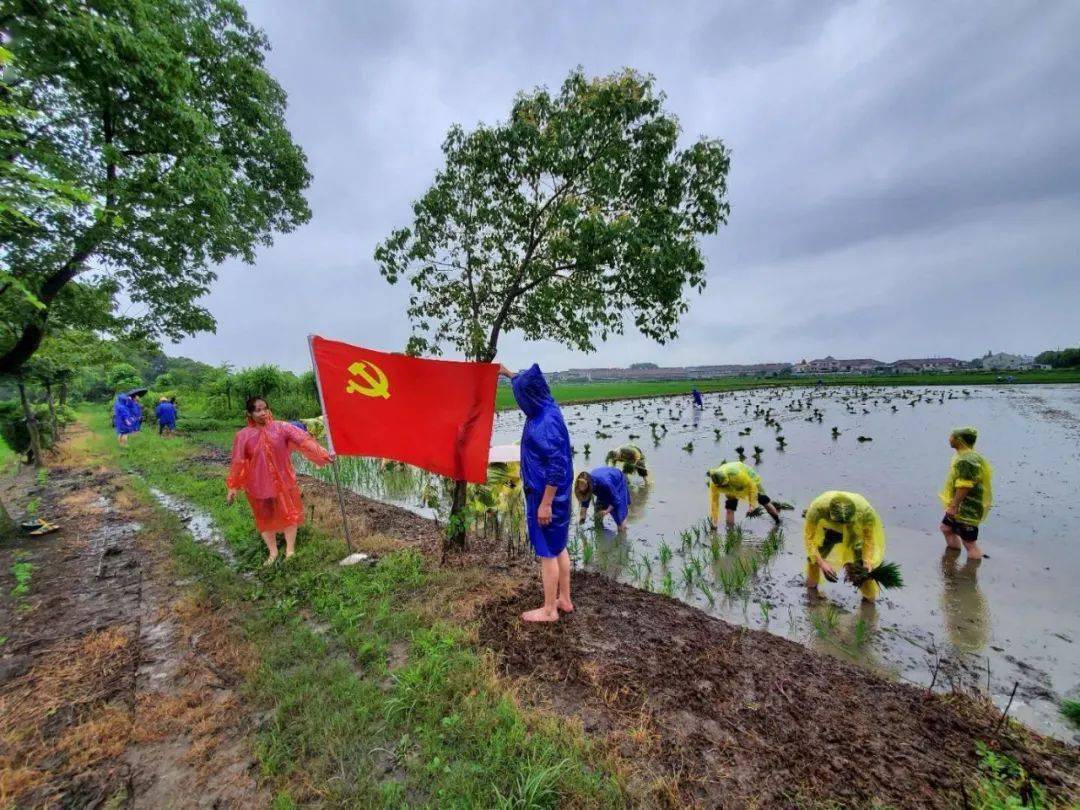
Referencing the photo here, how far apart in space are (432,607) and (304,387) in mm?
27393

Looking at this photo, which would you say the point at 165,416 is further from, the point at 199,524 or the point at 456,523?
the point at 456,523

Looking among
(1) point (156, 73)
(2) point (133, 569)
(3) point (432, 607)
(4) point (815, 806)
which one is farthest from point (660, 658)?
(1) point (156, 73)

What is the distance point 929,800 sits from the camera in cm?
226

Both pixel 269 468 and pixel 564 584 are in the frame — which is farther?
pixel 269 468

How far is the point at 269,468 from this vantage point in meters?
5.23

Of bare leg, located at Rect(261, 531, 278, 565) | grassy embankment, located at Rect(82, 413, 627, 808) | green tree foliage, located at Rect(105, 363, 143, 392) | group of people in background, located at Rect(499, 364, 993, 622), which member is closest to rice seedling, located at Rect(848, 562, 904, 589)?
group of people in background, located at Rect(499, 364, 993, 622)

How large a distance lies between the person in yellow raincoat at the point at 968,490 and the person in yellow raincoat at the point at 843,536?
2212 mm

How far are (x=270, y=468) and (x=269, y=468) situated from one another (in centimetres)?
1

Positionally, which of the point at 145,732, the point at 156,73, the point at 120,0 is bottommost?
the point at 145,732

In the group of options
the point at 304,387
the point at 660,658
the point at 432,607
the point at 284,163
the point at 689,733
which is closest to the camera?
the point at 689,733

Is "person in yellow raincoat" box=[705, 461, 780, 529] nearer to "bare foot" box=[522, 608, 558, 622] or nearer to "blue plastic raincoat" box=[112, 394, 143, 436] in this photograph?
"bare foot" box=[522, 608, 558, 622]

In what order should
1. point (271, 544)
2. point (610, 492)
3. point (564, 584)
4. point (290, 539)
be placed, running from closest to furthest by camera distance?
point (564, 584)
point (271, 544)
point (290, 539)
point (610, 492)

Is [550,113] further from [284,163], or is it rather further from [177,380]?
[177,380]

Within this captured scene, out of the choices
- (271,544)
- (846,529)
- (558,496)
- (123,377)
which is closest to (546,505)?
(558,496)
